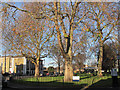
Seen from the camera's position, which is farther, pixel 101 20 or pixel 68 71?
pixel 101 20

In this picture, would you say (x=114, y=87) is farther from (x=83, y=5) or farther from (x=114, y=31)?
(x=114, y=31)

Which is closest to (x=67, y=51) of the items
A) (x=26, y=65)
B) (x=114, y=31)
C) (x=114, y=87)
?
(x=114, y=87)

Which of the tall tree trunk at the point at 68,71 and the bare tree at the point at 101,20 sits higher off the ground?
the bare tree at the point at 101,20

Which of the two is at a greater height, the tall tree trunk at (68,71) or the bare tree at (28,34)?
the bare tree at (28,34)

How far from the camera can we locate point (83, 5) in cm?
1627

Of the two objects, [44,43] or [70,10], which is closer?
[70,10]

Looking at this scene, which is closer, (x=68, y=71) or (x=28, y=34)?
(x=68, y=71)

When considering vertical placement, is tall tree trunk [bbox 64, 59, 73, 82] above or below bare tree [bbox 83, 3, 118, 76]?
below

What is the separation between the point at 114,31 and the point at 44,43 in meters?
9.53

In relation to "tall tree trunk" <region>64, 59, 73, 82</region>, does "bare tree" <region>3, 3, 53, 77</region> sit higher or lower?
higher

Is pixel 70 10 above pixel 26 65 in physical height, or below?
above

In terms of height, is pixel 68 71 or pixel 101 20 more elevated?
pixel 101 20

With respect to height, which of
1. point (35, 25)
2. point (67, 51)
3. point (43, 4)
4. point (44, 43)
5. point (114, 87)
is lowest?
point (114, 87)

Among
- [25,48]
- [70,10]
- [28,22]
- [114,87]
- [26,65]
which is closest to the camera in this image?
→ [114,87]
